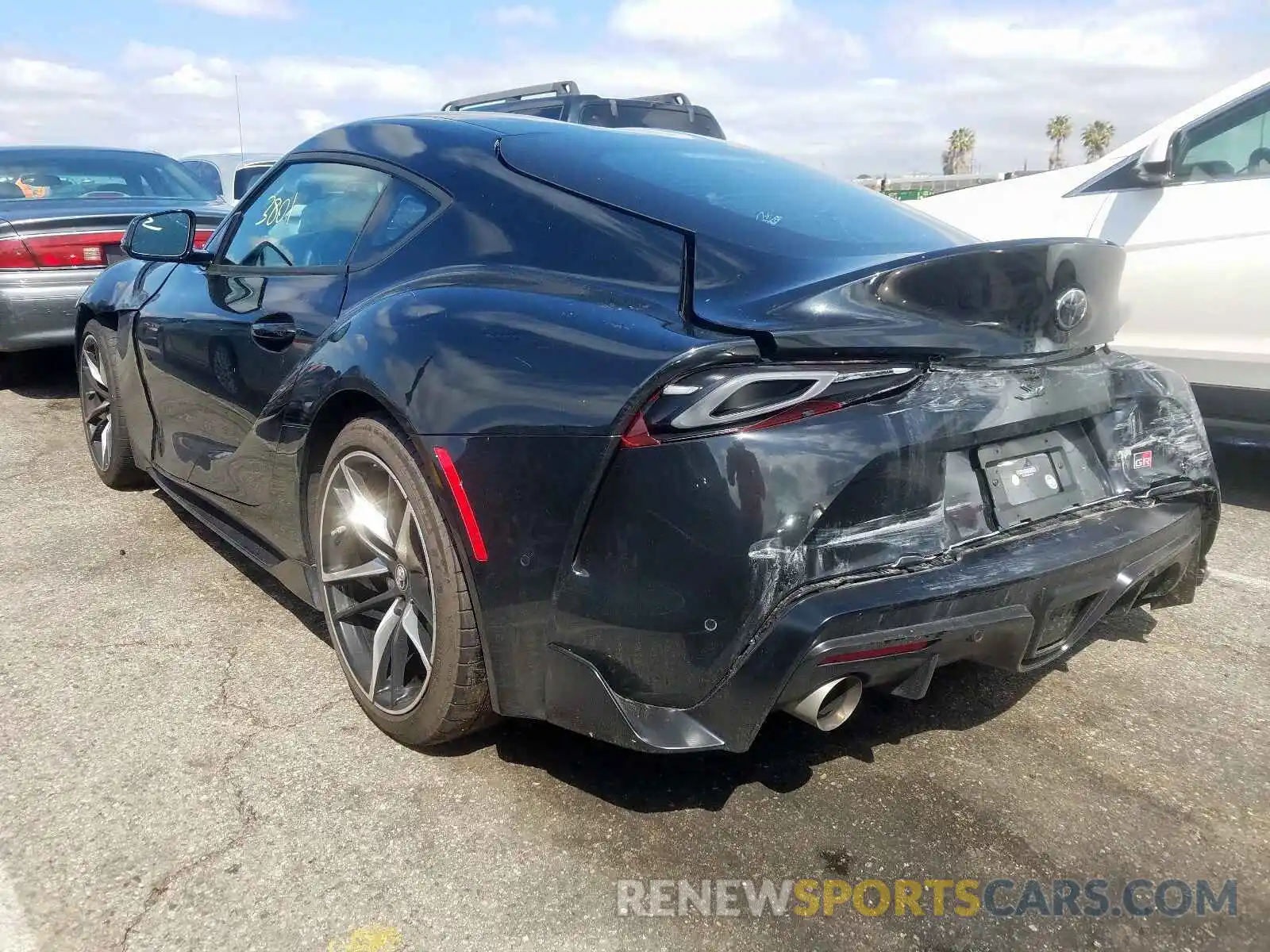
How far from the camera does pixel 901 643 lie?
1.91 metres

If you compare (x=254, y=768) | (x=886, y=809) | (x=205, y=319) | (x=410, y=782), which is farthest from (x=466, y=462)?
(x=205, y=319)

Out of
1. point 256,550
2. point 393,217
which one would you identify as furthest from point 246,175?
point 393,217

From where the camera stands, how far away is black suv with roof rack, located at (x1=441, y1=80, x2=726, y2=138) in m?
9.19

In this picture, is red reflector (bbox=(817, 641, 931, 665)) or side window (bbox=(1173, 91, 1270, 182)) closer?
red reflector (bbox=(817, 641, 931, 665))

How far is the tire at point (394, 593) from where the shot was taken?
88.1 inches

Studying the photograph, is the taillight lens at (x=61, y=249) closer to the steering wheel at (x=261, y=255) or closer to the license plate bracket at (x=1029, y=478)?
the steering wheel at (x=261, y=255)

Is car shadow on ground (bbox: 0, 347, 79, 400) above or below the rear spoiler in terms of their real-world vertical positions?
below

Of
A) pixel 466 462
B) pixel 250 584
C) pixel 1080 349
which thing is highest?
pixel 1080 349

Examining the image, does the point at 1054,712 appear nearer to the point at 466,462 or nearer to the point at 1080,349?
the point at 1080,349

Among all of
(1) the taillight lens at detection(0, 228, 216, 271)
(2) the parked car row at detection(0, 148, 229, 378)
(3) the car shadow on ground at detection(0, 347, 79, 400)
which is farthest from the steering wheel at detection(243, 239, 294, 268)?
(3) the car shadow on ground at detection(0, 347, 79, 400)

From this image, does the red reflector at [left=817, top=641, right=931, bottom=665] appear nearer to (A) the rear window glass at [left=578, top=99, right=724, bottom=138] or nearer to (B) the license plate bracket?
(B) the license plate bracket

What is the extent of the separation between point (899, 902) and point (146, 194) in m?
7.30

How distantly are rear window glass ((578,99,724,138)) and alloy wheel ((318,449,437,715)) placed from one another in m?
7.02

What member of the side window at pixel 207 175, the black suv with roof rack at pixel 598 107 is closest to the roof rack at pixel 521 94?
the black suv with roof rack at pixel 598 107
